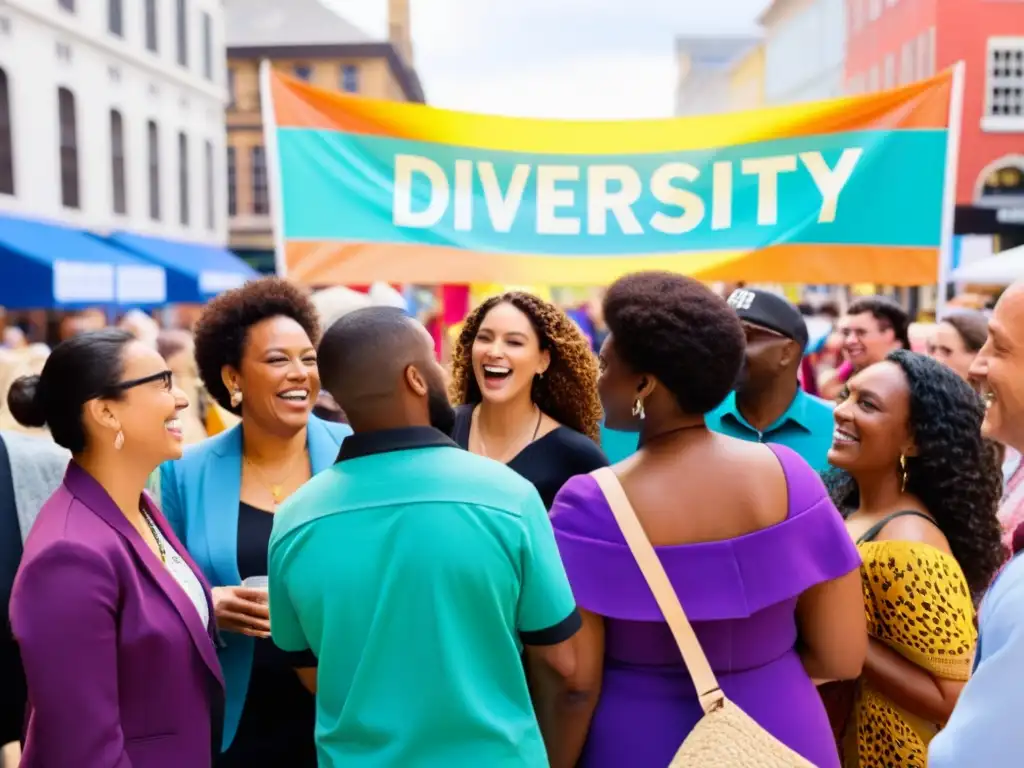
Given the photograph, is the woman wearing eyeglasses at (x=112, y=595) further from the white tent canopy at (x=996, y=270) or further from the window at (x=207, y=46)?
the window at (x=207, y=46)

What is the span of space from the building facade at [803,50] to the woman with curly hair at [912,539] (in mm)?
36839

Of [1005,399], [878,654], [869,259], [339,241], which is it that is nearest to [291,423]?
[878,654]

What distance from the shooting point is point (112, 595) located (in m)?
2.12

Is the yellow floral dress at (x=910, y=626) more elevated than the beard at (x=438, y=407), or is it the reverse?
the beard at (x=438, y=407)

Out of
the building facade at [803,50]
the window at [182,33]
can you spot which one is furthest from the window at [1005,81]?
the window at [182,33]

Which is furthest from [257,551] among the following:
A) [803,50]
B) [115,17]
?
[803,50]

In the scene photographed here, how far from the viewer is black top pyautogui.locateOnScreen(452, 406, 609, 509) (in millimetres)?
3379

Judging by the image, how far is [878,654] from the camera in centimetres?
244

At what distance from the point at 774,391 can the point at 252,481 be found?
2.09m

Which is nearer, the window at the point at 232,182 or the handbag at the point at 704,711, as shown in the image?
the handbag at the point at 704,711

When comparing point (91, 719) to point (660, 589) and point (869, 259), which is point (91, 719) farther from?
point (869, 259)

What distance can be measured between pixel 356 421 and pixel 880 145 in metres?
4.06

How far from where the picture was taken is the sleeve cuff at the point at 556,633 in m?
2.01

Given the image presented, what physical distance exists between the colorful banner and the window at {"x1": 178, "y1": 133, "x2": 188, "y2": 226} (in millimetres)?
23704
